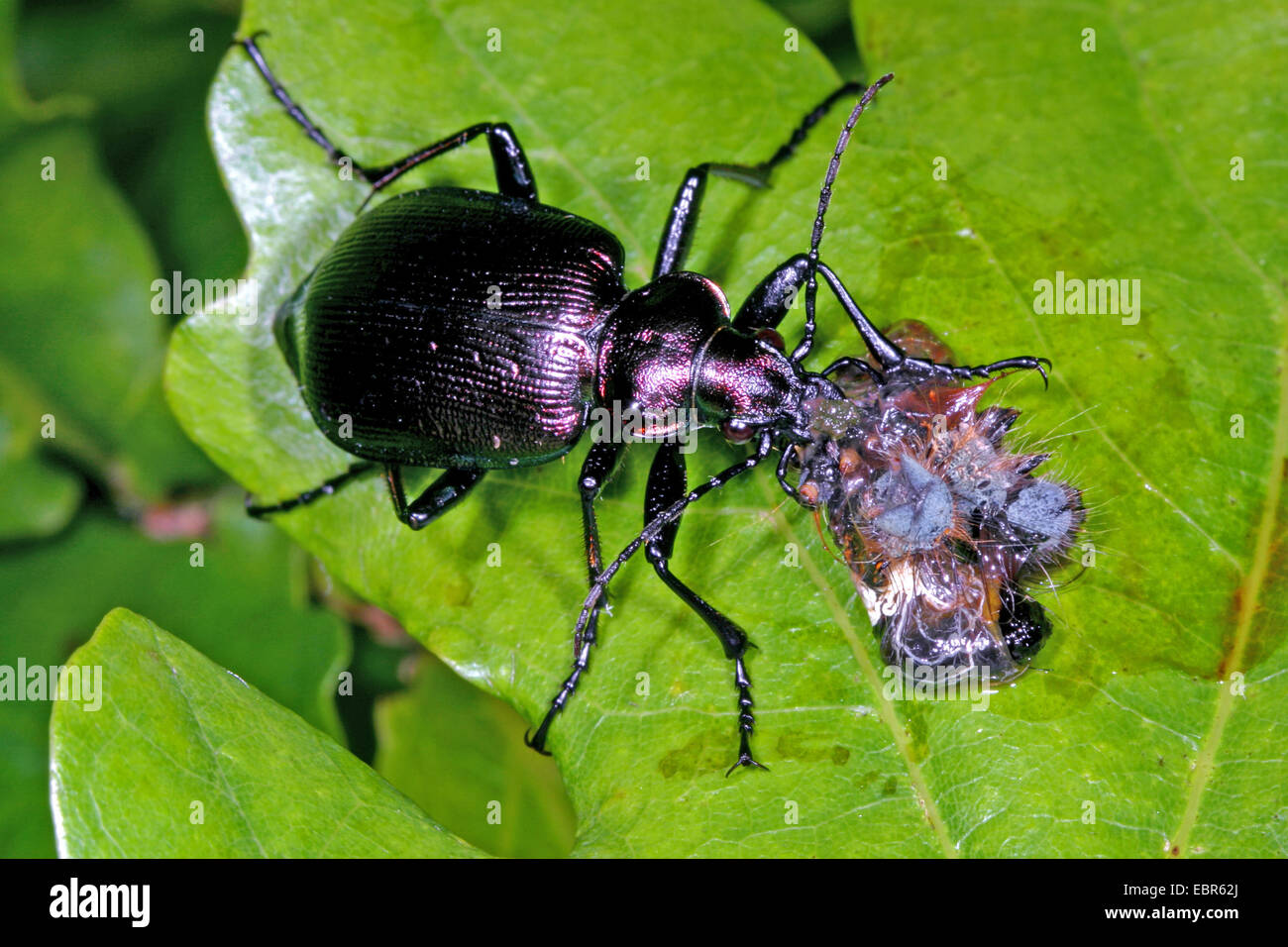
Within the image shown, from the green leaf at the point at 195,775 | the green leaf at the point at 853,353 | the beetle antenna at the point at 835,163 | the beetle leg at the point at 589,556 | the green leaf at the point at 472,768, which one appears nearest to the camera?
the green leaf at the point at 195,775

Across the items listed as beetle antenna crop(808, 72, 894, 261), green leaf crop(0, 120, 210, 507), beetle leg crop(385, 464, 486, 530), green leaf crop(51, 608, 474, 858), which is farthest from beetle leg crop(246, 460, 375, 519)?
beetle antenna crop(808, 72, 894, 261)

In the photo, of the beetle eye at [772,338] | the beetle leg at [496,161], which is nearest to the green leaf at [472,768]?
the beetle eye at [772,338]

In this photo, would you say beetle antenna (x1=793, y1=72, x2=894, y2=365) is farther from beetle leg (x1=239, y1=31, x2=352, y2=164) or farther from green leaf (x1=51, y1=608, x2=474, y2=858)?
green leaf (x1=51, y1=608, x2=474, y2=858)

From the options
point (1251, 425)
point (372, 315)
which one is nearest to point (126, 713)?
point (372, 315)

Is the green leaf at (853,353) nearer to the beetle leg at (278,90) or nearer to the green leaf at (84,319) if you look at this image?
the beetle leg at (278,90)

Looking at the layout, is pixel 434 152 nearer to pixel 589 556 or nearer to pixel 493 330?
pixel 493 330

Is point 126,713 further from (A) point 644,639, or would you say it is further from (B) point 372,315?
(B) point 372,315
